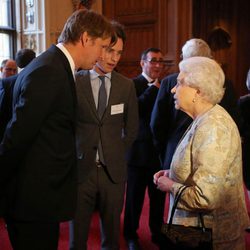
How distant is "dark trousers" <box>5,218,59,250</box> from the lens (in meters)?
1.75

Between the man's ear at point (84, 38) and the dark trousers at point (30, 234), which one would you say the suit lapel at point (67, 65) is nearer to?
the man's ear at point (84, 38)

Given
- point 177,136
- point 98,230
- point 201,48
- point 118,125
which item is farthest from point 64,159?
point 98,230

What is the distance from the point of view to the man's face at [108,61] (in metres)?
2.44

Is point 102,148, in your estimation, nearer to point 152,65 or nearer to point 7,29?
point 152,65

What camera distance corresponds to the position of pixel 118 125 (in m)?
2.49

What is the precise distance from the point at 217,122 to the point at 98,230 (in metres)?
2.22

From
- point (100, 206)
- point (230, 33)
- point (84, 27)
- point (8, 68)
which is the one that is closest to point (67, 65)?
point (84, 27)

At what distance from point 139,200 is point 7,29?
3.17 metres

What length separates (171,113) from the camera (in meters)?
2.91

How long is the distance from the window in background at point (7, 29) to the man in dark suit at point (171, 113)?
3.01 meters

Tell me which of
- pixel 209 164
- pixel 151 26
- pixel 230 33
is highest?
pixel 230 33

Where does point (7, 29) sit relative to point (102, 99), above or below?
above

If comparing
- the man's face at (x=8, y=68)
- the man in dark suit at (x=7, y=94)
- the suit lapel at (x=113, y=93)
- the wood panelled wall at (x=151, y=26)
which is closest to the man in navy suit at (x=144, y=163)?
the suit lapel at (x=113, y=93)

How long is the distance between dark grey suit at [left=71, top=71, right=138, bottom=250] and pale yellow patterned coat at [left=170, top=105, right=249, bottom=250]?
2.00 feet
